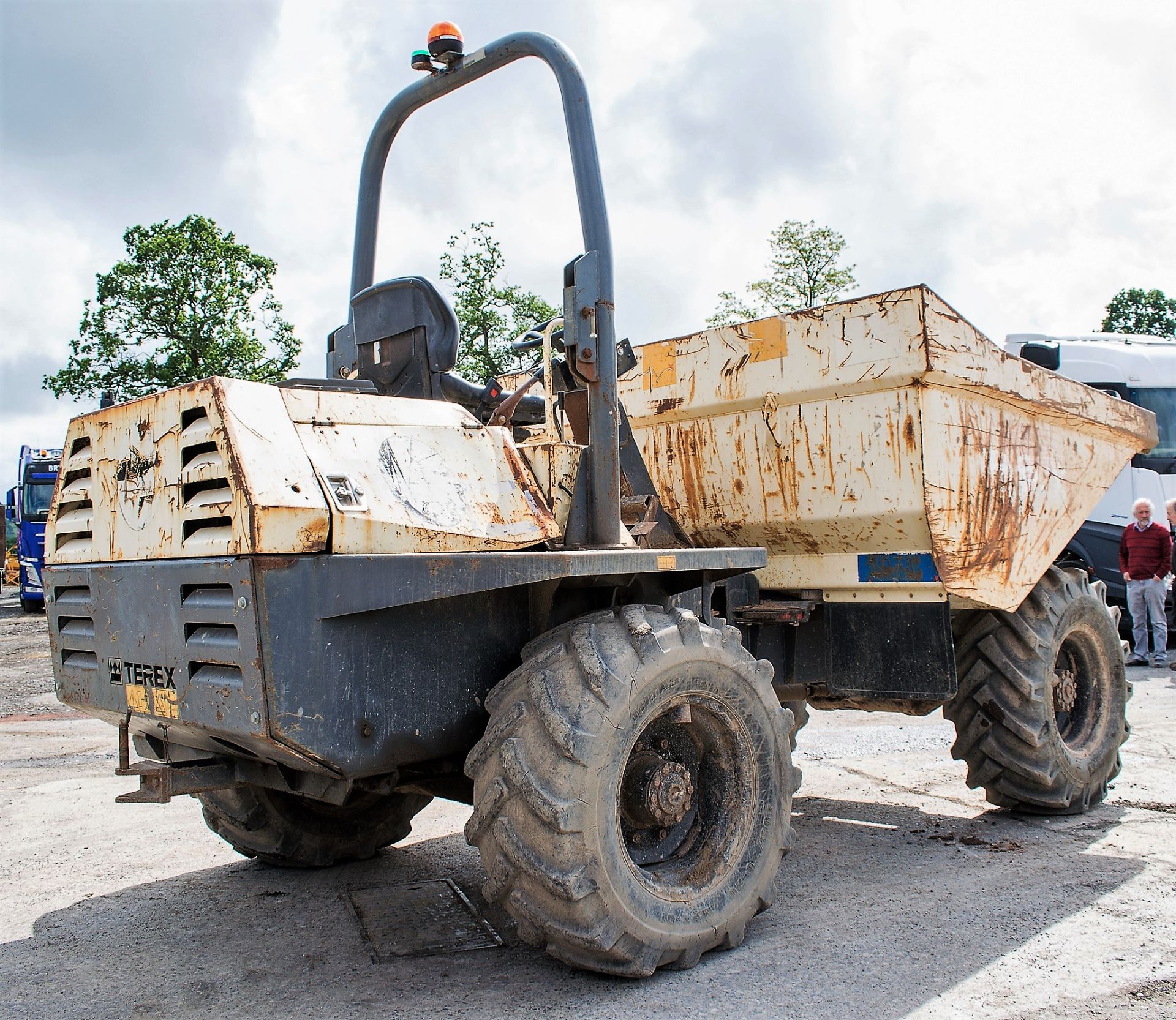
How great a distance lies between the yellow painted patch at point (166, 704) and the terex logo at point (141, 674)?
0.02 meters

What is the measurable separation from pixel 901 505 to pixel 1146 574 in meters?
8.30

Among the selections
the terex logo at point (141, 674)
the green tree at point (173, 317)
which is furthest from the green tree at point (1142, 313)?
the terex logo at point (141, 674)

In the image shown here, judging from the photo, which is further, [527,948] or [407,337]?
[407,337]

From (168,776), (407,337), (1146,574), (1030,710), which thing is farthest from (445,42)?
(1146,574)

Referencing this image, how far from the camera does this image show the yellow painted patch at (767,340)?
4902 mm

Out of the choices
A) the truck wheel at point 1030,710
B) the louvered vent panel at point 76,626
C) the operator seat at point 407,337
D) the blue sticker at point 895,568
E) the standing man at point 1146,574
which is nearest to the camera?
the louvered vent panel at point 76,626

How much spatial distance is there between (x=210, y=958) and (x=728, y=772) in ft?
6.21

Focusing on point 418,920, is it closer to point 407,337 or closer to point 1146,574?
point 407,337

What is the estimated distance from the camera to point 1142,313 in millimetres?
55000

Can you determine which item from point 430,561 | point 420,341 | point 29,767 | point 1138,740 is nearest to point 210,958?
point 430,561

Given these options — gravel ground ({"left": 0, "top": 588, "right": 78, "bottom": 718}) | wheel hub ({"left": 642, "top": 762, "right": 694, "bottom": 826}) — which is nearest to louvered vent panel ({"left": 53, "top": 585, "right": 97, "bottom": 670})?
wheel hub ({"left": 642, "top": 762, "right": 694, "bottom": 826})

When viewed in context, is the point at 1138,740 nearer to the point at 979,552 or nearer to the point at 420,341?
the point at 979,552

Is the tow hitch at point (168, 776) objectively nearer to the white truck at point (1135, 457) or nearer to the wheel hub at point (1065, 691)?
the wheel hub at point (1065, 691)


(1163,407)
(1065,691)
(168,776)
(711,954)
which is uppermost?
(1163,407)
